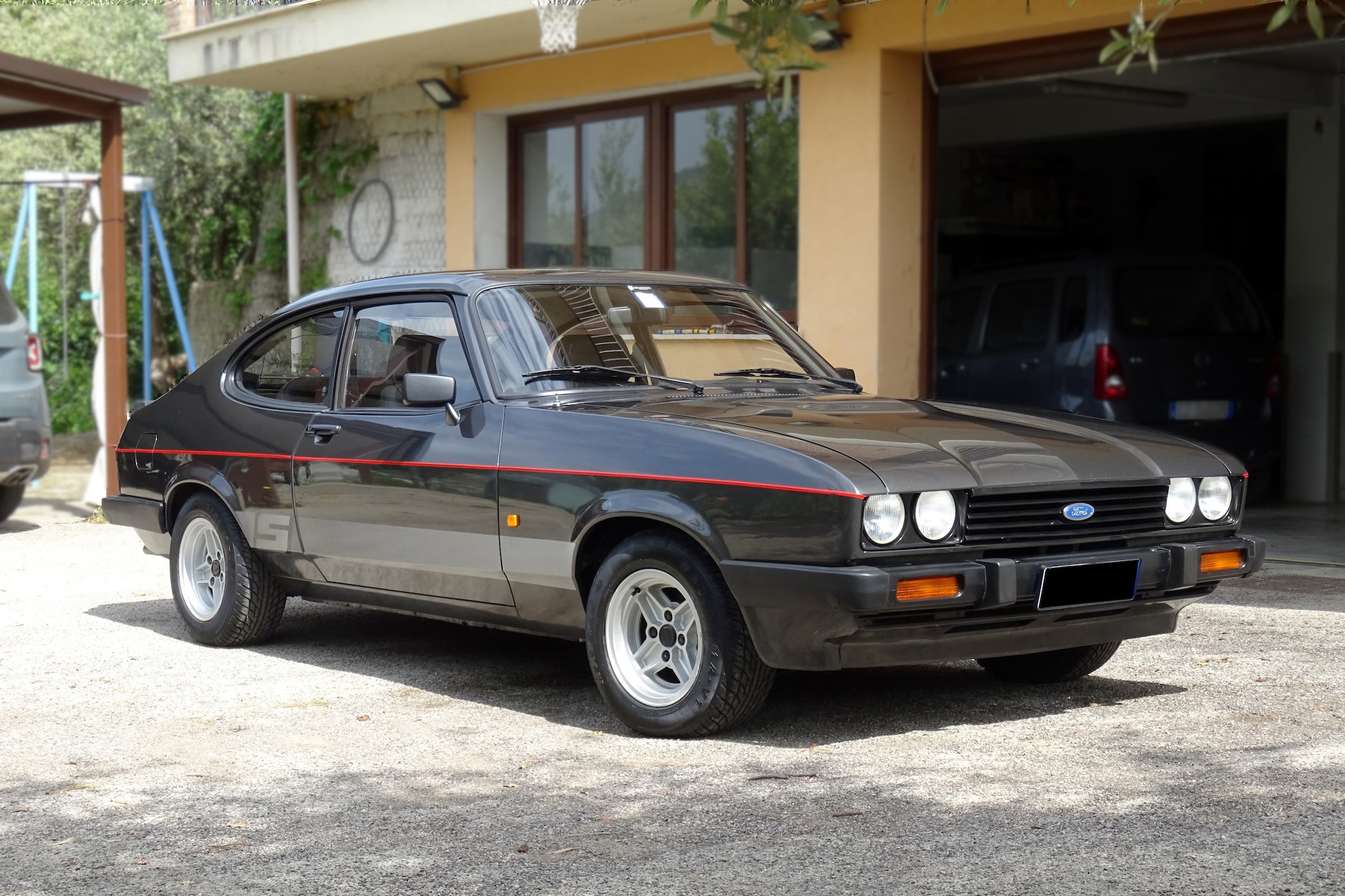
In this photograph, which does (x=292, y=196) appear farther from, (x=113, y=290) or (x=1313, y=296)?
(x=1313, y=296)

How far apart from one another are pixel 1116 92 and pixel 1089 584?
10.5 metres

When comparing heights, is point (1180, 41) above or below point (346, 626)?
above

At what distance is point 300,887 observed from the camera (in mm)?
4031

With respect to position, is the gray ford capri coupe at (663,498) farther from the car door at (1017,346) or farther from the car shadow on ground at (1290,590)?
the car door at (1017,346)

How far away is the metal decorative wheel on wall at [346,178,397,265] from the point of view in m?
15.8

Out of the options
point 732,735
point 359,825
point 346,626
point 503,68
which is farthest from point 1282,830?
point 503,68

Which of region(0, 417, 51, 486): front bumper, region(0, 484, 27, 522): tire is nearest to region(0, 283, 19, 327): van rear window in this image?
region(0, 417, 51, 486): front bumper

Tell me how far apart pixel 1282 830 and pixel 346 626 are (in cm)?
486

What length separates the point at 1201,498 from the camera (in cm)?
577

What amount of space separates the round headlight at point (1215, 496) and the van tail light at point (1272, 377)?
312 inches

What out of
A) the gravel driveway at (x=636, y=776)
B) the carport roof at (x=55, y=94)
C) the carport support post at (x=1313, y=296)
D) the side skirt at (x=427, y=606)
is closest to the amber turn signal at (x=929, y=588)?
the gravel driveway at (x=636, y=776)

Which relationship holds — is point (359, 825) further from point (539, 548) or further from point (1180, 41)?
point (1180, 41)

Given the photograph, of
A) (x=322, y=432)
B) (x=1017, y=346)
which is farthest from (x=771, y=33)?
(x=1017, y=346)

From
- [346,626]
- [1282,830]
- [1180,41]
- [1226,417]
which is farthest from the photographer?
[1226,417]
